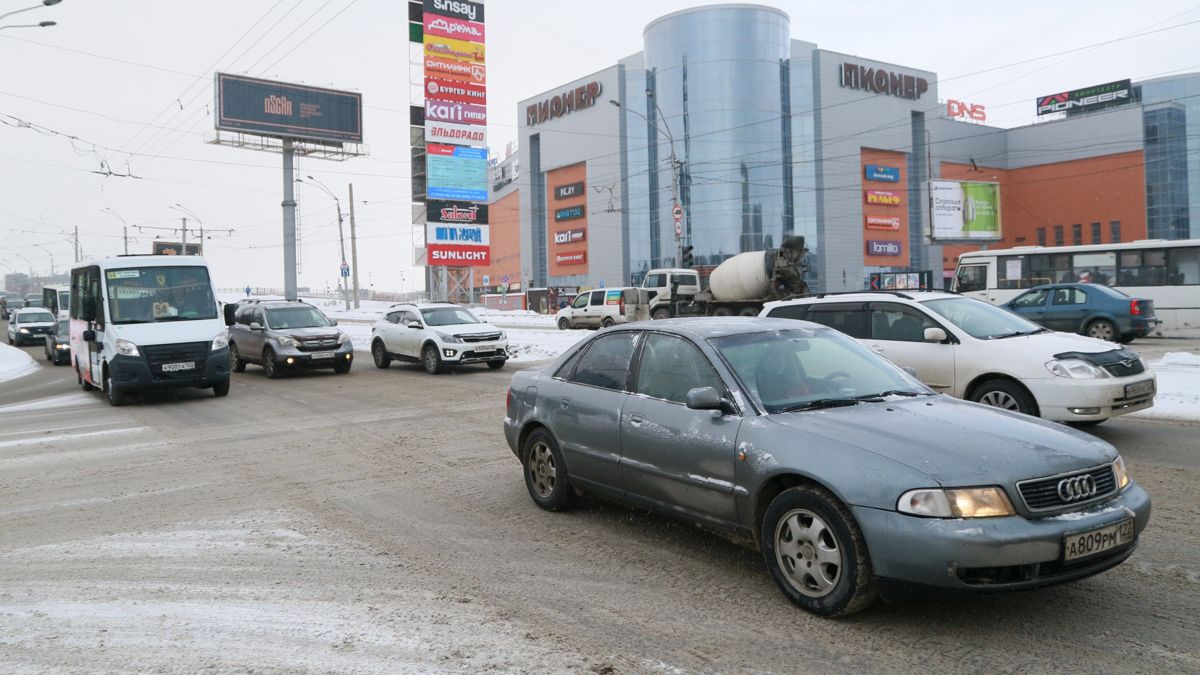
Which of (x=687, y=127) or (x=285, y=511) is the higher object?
(x=687, y=127)

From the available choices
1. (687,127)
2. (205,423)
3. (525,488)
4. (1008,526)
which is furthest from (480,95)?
(1008,526)

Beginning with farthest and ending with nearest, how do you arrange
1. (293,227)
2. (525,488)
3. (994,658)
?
(293,227), (525,488), (994,658)

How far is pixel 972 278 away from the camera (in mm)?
26297

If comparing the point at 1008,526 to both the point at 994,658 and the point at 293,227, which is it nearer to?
the point at 994,658

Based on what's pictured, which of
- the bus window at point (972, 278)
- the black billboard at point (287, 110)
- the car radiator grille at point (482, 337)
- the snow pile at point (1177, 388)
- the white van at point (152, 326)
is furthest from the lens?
the black billboard at point (287, 110)

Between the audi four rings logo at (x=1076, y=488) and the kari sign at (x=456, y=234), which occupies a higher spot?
the kari sign at (x=456, y=234)

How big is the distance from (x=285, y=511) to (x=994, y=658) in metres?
5.08

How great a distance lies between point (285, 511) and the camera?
21.1 ft

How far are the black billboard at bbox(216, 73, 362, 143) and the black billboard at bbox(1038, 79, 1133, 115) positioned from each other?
198 feet

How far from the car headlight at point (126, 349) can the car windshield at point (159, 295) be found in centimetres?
51

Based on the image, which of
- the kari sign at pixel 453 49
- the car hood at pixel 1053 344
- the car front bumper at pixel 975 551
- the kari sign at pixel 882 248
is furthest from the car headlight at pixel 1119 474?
the kari sign at pixel 882 248

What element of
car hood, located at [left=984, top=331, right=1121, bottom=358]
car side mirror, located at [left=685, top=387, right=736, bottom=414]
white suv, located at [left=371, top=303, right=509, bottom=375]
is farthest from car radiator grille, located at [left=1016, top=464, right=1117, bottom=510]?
white suv, located at [left=371, top=303, right=509, bottom=375]

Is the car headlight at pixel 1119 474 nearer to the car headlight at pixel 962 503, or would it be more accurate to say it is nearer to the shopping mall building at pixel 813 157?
the car headlight at pixel 962 503

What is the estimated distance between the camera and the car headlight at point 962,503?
3527 mm
